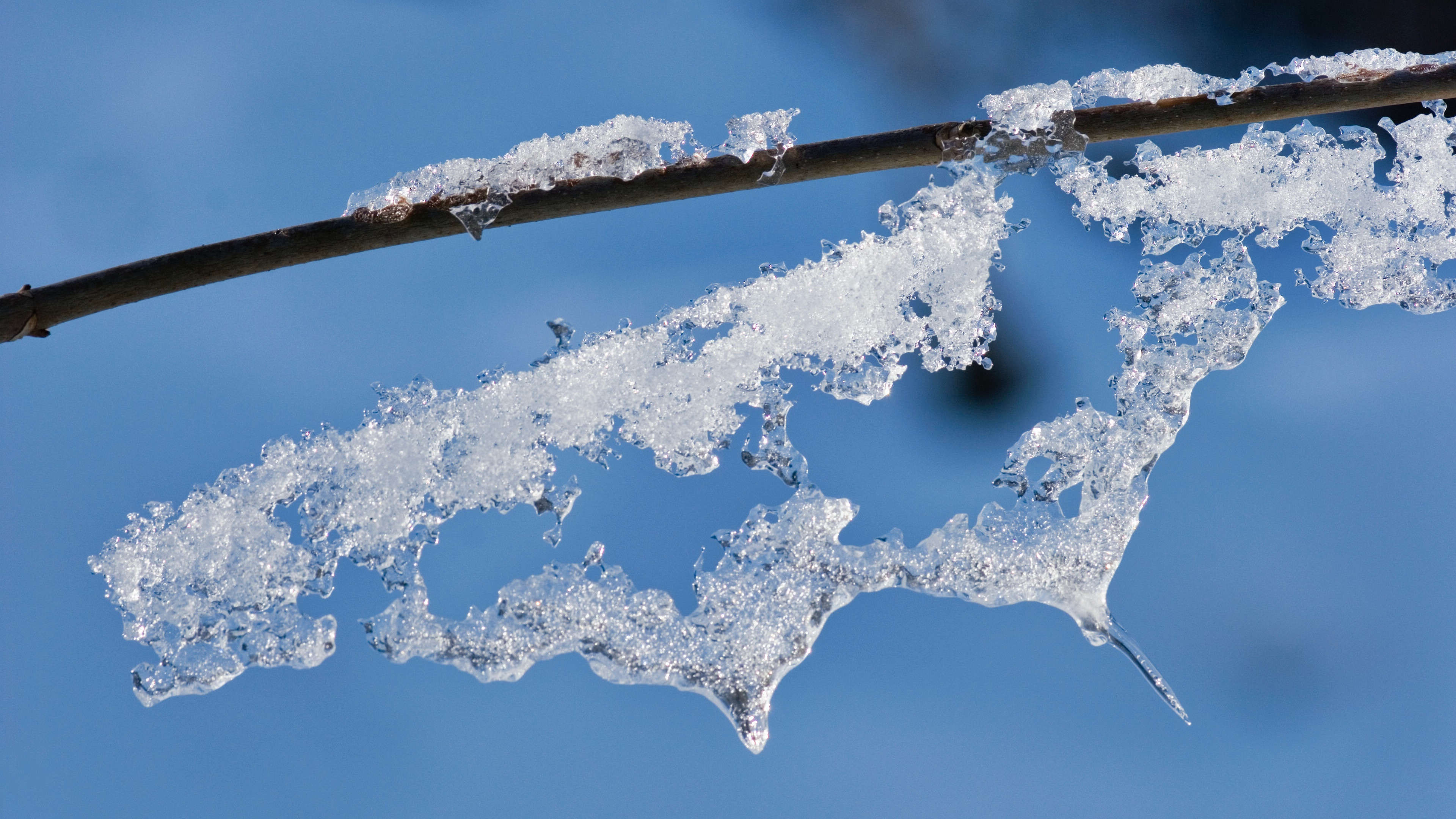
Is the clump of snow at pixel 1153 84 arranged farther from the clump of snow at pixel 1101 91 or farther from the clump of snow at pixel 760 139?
the clump of snow at pixel 760 139

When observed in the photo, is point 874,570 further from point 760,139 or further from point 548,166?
point 548,166

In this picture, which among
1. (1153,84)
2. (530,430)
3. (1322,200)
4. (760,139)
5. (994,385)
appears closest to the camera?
(760,139)

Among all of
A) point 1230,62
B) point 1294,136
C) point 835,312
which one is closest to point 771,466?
point 835,312

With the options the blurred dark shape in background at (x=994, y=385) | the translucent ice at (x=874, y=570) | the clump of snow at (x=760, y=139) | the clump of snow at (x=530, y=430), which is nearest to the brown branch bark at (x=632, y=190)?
the clump of snow at (x=760, y=139)

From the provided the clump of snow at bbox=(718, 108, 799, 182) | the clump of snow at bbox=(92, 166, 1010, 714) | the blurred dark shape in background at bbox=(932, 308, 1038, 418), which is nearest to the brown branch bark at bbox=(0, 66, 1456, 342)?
the clump of snow at bbox=(718, 108, 799, 182)

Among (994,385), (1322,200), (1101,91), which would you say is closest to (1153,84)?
(1101,91)

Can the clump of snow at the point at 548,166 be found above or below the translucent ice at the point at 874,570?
above

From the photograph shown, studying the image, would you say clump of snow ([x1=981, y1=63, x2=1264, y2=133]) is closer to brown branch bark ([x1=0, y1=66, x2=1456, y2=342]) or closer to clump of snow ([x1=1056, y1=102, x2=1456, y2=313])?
brown branch bark ([x1=0, y1=66, x2=1456, y2=342])
